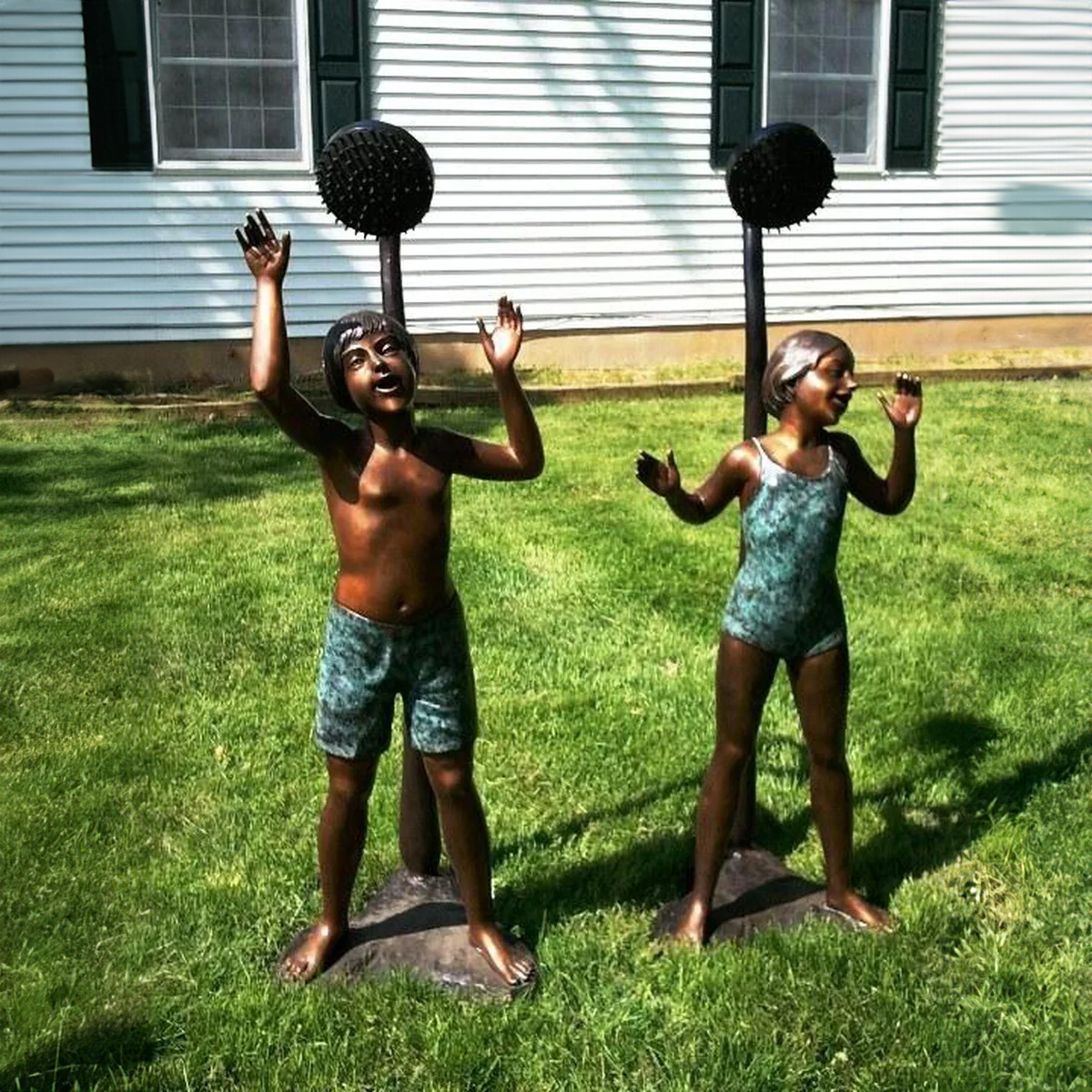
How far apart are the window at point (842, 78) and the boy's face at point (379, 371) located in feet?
30.1

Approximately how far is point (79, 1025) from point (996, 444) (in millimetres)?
6910

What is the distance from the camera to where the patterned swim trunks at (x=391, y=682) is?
2689 millimetres

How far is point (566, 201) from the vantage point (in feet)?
36.1

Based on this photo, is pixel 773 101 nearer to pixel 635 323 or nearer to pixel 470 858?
pixel 635 323

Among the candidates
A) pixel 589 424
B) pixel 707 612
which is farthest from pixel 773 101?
pixel 707 612

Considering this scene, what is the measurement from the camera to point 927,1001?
9.01 feet

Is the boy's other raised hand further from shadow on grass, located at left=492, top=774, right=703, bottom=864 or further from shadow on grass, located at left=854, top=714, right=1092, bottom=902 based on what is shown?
shadow on grass, located at left=854, top=714, right=1092, bottom=902

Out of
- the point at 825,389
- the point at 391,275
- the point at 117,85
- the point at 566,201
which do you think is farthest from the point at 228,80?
the point at 825,389

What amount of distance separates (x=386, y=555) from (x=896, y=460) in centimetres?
→ 112

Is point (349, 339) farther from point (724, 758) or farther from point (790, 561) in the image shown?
point (724, 758)

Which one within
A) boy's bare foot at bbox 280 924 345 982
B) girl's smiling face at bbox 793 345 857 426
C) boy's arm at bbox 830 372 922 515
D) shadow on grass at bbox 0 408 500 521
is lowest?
boy's bare foot at bbox 280 924 345 982

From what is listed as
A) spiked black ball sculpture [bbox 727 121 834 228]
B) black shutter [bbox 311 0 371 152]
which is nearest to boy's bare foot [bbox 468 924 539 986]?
spiked black ball sculpture [bbox 727 121 834 228]

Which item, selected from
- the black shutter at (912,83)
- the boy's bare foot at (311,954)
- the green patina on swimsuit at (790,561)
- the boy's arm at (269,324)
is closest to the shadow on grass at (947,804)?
the green patina on swimsuit at (790,561)

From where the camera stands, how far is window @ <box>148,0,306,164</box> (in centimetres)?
1020
